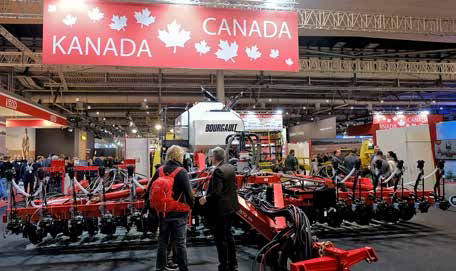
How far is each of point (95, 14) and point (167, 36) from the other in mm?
1121

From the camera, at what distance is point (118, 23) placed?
18.4 feet

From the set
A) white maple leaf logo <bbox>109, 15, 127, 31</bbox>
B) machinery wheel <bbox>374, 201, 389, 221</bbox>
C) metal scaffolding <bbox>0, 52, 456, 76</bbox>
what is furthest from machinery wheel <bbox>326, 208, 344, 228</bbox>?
metal scaffolding <bbox>0, 52, 456, 76</bbox>

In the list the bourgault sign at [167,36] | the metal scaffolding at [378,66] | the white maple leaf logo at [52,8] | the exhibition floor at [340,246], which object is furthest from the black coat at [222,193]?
the metal scaffolding at [378,66]

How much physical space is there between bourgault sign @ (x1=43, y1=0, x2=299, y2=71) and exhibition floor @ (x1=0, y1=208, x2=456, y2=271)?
2.90m

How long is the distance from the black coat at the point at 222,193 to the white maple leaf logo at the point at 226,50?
2.38 meters

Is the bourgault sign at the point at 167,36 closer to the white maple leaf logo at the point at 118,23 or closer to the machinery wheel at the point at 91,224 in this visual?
the white maple leaf logo at the point at 118,23

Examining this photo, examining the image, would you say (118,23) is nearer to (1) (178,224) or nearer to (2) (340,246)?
(1) (178,224)

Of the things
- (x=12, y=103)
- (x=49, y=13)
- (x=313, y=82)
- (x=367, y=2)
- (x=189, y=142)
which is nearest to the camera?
(x=49, y=13)

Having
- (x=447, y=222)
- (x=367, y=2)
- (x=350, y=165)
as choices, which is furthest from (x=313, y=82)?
(x=447, y=222)

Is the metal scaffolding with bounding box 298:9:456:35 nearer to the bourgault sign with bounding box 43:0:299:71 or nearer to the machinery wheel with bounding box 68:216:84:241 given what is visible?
the bourgault sign with bounding box 43:0:299:71

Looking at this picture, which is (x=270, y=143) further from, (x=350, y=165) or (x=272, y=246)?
(x=272, y=246)

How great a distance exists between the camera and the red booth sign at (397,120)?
15.6 metres

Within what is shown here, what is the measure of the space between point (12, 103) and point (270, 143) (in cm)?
862

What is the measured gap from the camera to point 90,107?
19469 millimetres
